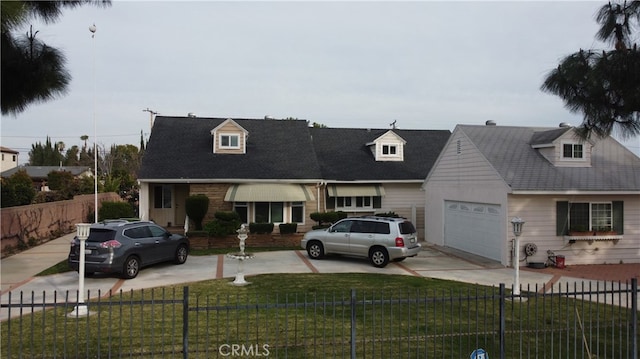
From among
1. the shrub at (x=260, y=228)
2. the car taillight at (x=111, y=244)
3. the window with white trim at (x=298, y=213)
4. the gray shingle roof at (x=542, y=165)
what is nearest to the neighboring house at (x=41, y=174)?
the window with white trim at (x=298, y=213)

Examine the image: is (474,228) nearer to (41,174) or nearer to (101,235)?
(101,235)

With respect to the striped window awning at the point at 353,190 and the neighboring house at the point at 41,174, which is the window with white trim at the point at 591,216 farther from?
the neighboring house at the point at 41,174

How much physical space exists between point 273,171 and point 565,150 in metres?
13.8

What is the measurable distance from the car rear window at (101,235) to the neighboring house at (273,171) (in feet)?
29.8

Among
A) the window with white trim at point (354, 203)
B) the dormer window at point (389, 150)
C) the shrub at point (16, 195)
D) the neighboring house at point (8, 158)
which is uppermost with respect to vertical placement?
the neighboring house at point (8, 158)

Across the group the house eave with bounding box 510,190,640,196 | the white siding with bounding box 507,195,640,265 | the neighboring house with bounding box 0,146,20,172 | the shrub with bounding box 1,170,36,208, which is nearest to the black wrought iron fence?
the house eave with bounding box 510,190,640,196

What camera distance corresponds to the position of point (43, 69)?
672 cm

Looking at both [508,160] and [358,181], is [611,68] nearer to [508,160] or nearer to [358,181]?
[508,160]

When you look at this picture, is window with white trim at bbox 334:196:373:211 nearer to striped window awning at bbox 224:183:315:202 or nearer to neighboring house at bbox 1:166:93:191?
striped window awning at bbox 224:183:315:202

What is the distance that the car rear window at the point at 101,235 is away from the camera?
553 inches

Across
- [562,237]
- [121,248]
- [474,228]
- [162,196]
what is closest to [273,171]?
[162,196]

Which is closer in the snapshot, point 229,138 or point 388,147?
point 229,138

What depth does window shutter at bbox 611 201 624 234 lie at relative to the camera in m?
18.2

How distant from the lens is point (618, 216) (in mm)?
18266
